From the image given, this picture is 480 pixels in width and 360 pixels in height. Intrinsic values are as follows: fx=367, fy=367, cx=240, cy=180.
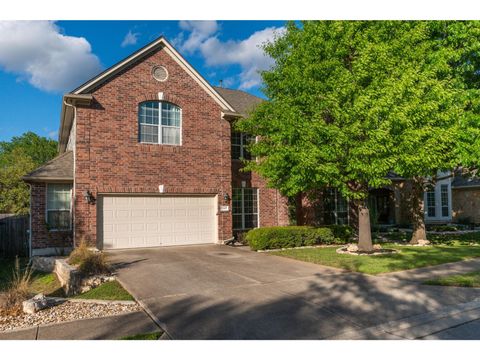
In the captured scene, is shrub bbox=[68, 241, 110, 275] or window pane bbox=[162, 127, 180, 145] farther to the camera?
window pane bbox=[162, 127, 180, 145]

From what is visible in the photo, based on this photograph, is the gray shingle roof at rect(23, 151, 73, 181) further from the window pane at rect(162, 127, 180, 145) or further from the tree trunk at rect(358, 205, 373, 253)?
the tree trunk at rect(358, 205, 373, 253)

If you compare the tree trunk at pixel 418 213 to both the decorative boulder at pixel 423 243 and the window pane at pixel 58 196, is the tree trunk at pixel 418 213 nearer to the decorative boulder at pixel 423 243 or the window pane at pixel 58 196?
the decorative boulder at pixel 423 243

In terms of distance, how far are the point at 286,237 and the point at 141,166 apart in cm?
661

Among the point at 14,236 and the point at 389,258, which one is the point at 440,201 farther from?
the point at 14,236

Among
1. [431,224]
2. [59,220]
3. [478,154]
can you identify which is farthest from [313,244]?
[431,224]

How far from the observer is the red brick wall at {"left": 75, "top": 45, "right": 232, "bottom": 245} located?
1395 cm

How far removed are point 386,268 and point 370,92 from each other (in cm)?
517

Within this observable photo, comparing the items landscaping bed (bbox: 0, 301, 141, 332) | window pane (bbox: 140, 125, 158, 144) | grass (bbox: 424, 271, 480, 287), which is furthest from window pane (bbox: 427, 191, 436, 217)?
landscaping bed (bbox: 0, 301, 141, 332)

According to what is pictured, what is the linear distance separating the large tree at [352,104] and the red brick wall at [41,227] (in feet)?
27.4

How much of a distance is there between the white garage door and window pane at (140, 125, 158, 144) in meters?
2.40

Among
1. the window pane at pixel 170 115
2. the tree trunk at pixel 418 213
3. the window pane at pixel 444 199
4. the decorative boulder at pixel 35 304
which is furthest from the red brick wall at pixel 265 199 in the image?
the window pane at pixel 444 199

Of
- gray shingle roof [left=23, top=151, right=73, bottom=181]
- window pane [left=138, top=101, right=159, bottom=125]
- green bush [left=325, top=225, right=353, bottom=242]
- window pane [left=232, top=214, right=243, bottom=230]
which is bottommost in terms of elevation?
green bush [left=325, top=225, right=353, bottom=242]

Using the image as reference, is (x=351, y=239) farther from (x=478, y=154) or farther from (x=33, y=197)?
(x=33, y=197)

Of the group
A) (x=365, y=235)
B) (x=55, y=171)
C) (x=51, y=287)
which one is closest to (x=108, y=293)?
(x=51, y=287)
